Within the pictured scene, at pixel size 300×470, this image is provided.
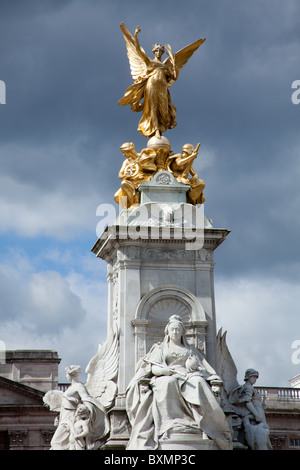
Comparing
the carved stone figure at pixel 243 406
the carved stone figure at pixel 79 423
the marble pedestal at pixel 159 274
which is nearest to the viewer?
the carved stone figure at pixel 79 423

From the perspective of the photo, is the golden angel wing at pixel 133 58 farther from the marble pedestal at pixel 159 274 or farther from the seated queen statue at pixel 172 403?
the seated queen statue at pixel 172 403

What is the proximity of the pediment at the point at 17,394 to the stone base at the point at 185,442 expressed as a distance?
819 inches

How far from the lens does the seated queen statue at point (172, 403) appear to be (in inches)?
862

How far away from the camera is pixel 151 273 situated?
2520 centimetres

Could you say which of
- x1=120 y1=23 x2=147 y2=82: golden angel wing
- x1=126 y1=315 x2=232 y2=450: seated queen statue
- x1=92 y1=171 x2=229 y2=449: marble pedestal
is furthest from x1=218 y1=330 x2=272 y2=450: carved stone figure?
x1=120 y1=23 x2=147 y2=82: golden angel wing

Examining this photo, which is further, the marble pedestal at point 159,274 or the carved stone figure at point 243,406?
the marble pedestal at point 159,274

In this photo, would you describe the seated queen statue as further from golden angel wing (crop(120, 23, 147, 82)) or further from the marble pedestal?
golden angel wing (crop(120, 23, 147, 82))

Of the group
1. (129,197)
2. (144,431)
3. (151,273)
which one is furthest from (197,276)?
(144,431)

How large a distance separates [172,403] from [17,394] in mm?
21304

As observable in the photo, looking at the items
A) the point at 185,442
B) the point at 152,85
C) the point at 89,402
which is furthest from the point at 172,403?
the point at 152,85

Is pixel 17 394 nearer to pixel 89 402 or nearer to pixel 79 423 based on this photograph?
pixel 89 402

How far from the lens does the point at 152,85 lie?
27203 millimetres

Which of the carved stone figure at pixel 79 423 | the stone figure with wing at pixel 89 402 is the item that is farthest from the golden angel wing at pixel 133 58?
the carved stone figure at pixel 79 423
